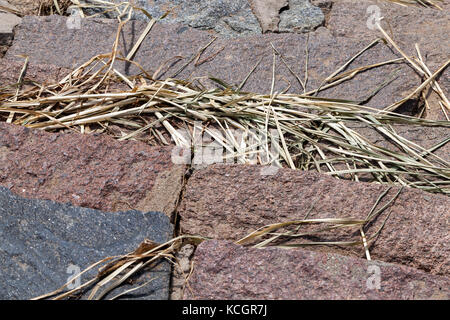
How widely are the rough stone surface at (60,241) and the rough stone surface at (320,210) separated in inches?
6.6

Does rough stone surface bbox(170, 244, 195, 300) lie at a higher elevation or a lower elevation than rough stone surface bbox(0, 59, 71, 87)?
lower

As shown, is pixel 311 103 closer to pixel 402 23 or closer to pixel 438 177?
pixel 438 177

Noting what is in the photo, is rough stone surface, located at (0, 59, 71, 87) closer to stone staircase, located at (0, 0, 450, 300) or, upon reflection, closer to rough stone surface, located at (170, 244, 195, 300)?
stone staircase, located at (0, 0, 450, 300)

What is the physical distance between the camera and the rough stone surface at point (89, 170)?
1.87 metres

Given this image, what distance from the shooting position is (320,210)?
184 centimetres

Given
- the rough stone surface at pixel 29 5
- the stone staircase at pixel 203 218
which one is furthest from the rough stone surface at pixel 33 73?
the rough stone surface at pixel 29 5

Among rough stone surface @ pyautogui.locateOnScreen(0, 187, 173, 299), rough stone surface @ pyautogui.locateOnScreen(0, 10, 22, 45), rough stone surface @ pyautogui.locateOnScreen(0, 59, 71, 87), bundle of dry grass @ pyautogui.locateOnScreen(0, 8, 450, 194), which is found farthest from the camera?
rough stone surface @ pyautogui.locateOnScreen(0, 10, 22, 45)

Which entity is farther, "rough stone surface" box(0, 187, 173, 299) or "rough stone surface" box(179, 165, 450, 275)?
"rough stone surface" box(179, 165, 450, 275)

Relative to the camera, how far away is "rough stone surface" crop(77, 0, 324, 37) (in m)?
2.73

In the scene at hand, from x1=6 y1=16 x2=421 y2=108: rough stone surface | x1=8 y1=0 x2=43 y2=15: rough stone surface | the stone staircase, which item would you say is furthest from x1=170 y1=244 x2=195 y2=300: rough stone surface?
x1=8 y1=0 x2=43 y2=15: rough stone surface

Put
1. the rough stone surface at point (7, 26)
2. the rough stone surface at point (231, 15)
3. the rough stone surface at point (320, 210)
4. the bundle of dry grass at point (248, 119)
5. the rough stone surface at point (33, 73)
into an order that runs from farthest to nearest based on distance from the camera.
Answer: the rough stone surface at point (231, 15) < the rough stone surface at point (7, 26) < the rough stone surface at point (33, 73) < the bundle of dry grass at point (248, 119) < the rough stone surface at point (320, 210)

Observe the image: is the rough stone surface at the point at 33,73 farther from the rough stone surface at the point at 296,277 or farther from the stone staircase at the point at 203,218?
the rough stone surface at the point at 296,277

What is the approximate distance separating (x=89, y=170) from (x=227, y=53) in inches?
33.8

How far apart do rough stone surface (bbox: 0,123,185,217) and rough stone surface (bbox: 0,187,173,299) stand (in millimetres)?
91
